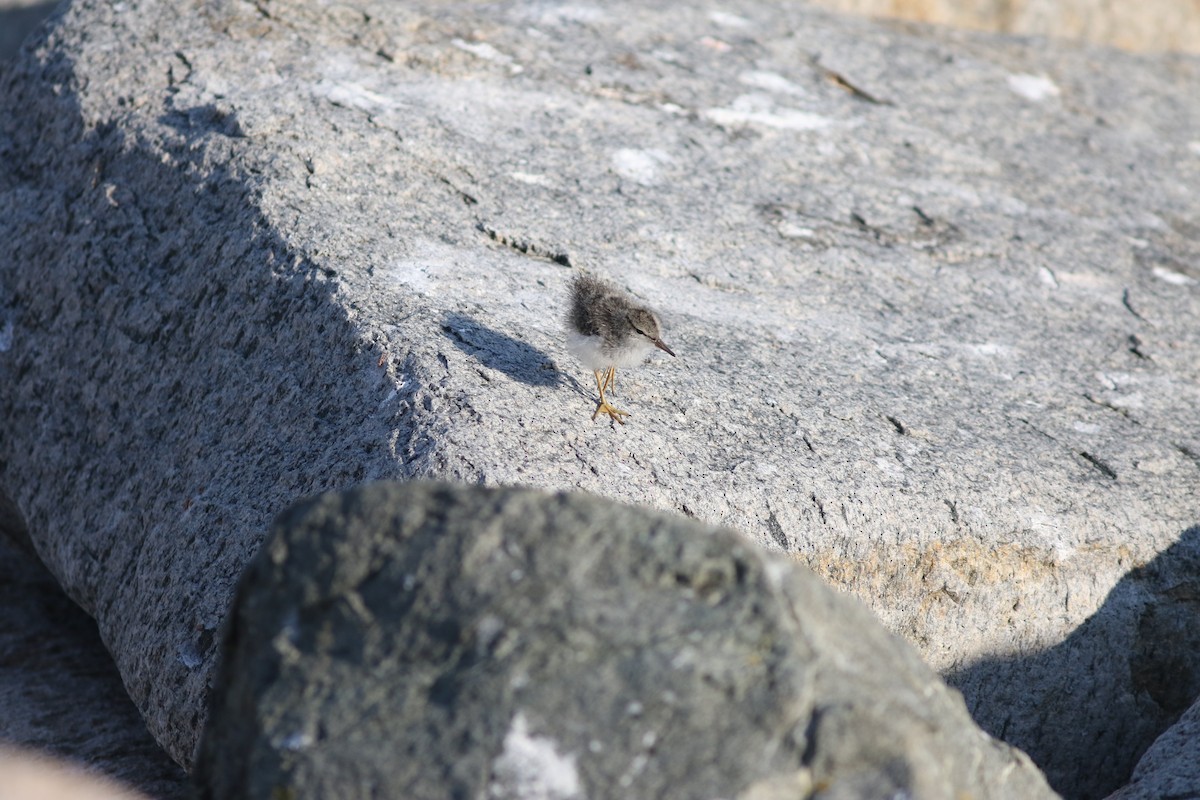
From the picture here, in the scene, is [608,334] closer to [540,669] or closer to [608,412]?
[608,412]

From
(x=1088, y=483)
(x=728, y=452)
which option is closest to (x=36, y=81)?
(x=728, y=452)

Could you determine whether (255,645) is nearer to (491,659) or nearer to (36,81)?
(491,659)

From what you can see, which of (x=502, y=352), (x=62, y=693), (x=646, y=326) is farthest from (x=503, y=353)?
(x=62, y=693)

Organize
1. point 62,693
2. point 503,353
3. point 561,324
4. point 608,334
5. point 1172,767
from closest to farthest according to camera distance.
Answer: point 1172,767 < point 608,334 < point 503,353 < point 561,324 < point 62,693

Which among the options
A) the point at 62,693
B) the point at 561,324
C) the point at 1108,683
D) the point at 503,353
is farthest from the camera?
the point at 62,693

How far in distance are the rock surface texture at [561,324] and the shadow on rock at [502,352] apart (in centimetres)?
2

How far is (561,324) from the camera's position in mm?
4078

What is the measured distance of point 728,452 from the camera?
363 cm

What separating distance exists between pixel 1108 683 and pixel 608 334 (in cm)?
205

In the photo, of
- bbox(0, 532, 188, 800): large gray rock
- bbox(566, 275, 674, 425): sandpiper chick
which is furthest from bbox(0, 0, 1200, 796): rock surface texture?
bbox(0, 532, 188, 800): large gray rock

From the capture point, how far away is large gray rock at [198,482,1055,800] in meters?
2.05

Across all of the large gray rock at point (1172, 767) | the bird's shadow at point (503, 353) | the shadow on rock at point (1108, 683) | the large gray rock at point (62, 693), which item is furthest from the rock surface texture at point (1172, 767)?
the large gray rock at point (62, 693)

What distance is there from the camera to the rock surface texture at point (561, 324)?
3.57m

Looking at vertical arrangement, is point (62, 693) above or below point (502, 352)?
below
